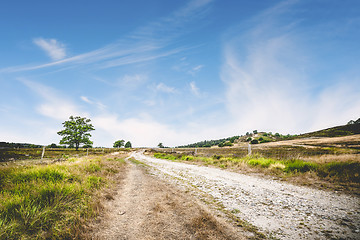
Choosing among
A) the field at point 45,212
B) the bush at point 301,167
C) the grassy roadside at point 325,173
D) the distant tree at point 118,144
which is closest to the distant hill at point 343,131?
the bush at point 301,167

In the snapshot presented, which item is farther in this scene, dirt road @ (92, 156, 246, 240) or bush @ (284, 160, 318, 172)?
bush @ (284, 160, 318, 172)

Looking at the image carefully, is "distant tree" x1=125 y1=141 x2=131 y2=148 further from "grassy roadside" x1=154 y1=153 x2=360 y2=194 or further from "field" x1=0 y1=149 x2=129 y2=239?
"grassy roadside" x1=154 y1=153 x2=360 y2=194

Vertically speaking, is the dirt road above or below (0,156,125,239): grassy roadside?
below

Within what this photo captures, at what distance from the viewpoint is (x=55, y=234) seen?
104 inches

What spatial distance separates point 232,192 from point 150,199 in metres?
3.26

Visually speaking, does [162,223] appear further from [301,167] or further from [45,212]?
[301,167]

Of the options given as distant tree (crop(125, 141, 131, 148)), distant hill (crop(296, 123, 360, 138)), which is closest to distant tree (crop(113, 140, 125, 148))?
distant tree (crop(125, 141, 131, 148))

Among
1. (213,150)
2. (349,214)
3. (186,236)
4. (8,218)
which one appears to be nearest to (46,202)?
(8,218)

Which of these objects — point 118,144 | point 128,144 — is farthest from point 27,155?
point 128,144

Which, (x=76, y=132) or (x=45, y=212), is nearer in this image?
(x=45, y=212)

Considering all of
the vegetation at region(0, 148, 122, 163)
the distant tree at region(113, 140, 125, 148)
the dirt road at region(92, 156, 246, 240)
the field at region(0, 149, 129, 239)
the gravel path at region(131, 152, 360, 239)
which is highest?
the distant tree at region(113, 140, 125, 148)

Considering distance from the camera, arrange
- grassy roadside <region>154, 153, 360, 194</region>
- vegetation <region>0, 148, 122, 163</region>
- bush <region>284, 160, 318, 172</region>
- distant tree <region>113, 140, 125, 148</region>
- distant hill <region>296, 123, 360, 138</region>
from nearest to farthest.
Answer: grassy roadside <region>154, 153, 360, 194</region> < bush <region>284, 160, 318, 172</region> < vegetation <region>0, 148, 122, 163</region> < distant hill <region>296, 123, 360, 138</region> < distant tree <region>113, 140, 125, 148</region>

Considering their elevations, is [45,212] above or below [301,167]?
above

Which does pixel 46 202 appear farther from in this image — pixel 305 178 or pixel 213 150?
pixel 213 150
